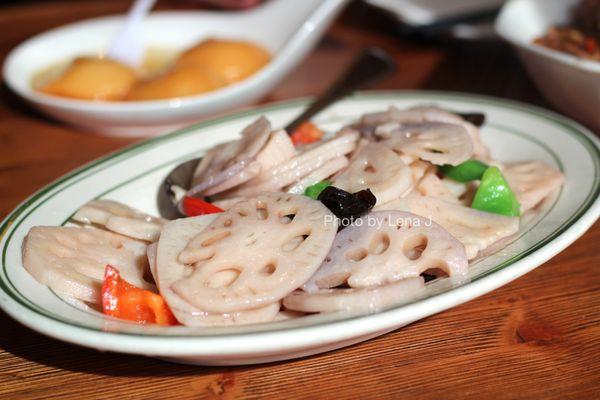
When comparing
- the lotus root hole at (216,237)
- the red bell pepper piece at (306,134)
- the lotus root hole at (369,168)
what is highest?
the lotus root hole at (216,237)

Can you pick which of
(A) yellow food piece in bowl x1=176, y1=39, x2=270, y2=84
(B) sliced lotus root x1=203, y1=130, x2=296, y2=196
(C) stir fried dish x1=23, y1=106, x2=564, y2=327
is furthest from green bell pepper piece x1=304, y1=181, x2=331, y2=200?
(A) yellow food piece in bowl x1=176, y1=39, x2=270, y2=84

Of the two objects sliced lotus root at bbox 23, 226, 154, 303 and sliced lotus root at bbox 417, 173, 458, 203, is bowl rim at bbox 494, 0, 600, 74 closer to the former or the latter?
sliced lotus root at bbox 417, 173, 458, 203

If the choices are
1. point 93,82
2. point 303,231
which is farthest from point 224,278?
point 93,82

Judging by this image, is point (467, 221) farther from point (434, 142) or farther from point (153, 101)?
point (153, 101)

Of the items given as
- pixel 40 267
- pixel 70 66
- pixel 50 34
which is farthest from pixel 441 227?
pixel 50 34

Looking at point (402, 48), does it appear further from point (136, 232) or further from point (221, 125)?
point (136, 232)

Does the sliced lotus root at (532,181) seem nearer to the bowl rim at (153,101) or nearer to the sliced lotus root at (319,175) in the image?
the sliced lotus root at (319,175)

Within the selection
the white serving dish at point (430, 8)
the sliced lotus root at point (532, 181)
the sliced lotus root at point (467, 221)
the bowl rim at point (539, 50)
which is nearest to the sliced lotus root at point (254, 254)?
the sliced lotus root at point (467, 221)
